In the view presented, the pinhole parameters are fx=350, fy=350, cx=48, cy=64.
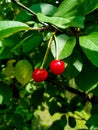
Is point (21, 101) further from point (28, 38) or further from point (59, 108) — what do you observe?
point (28, 38)

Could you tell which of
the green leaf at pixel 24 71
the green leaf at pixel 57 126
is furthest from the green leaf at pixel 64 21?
the green leaf at pixel 57 126

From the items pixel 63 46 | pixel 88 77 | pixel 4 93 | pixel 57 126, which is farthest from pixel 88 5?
pixel 57 126

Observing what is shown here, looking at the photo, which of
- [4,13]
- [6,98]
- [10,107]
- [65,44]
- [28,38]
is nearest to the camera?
[65,44]

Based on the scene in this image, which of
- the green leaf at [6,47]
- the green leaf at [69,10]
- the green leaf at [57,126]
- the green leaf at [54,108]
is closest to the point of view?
the green leaf at [69,10]

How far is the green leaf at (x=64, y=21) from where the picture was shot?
3.65 ft

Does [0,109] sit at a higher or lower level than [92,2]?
lower

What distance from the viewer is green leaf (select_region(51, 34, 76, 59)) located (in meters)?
1.18

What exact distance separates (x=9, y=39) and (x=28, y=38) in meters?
0.08

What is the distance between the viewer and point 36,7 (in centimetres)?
141

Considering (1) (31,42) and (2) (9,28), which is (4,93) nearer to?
(1) (31,42)

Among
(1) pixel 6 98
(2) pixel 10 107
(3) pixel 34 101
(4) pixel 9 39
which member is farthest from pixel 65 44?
(2) pixel 10 107

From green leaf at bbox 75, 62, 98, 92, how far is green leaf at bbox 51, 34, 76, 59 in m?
0.22

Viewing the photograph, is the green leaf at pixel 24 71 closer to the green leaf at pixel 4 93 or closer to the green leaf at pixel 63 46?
the green leaf at pixel 4 93

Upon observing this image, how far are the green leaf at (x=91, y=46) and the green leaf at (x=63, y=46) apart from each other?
1.7 inches
